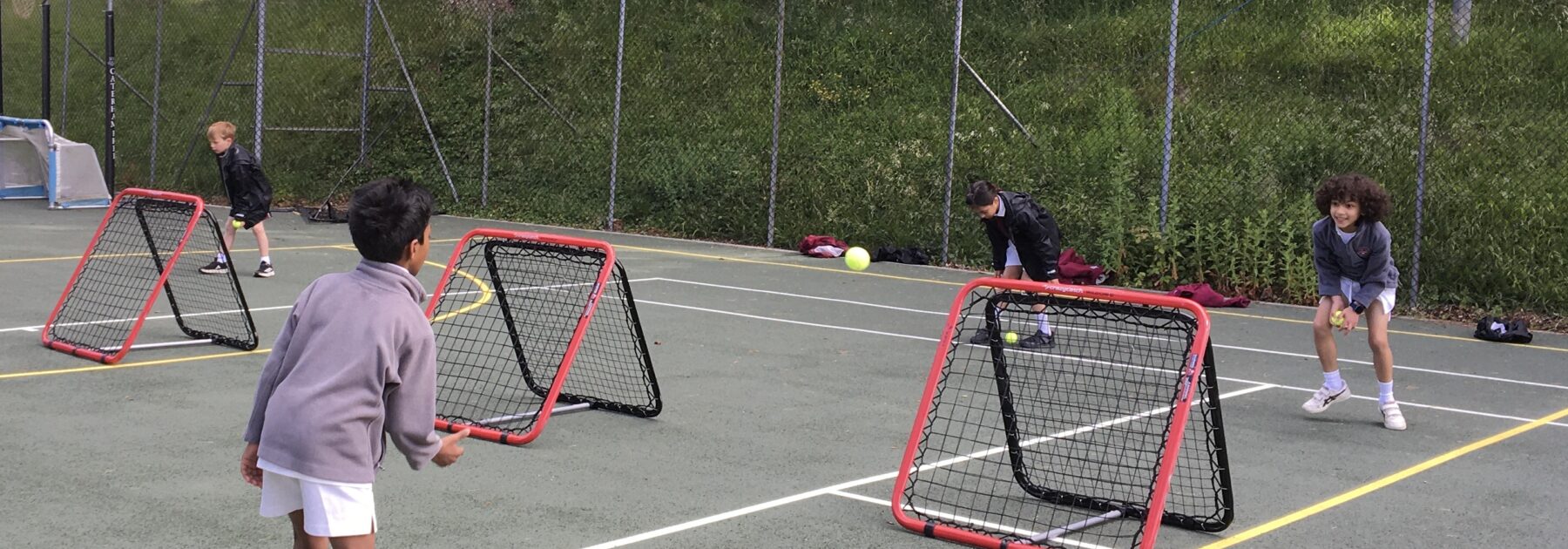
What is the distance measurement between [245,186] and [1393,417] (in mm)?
9758

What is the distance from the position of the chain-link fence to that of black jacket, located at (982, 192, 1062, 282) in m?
4.60

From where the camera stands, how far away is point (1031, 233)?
33.1ft

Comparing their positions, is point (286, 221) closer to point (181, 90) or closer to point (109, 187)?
point (109, 187)

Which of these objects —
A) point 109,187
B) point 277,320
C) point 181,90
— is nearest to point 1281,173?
point 277,320

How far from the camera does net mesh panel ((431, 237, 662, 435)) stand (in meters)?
7.79

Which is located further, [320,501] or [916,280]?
[916,280]

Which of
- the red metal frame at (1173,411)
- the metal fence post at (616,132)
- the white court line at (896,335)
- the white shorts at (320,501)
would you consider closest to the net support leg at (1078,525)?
the red metal frame at (1173,411)

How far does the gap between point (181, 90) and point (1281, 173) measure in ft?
65.8

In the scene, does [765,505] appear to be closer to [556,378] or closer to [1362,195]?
[556,378]

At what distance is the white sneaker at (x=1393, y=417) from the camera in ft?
25.8

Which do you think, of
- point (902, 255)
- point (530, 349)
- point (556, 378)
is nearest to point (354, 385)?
point (556, 378)

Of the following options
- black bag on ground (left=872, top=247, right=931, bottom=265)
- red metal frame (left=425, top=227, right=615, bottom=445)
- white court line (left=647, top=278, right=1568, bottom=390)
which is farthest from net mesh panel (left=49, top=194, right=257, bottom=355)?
black bag on ground (left=872, top=247, right=931, bottom=265)

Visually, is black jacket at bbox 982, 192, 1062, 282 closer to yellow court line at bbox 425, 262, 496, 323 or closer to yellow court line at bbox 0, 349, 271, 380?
yellow court line at bbox 425, 262, 496, 323

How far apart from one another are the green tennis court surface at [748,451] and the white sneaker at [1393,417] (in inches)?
3.2
